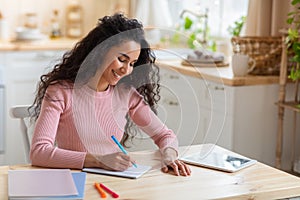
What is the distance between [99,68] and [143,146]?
0.32m

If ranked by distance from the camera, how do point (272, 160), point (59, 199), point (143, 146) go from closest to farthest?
point (59, 199) → point (143, 146) → point (272, 160)

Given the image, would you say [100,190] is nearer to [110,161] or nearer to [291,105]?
[110,161]

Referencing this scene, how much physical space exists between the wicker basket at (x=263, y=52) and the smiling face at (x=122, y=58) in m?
1.51

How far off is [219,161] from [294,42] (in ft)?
3.71

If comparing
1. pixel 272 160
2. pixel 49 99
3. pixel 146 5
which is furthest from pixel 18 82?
pixel 49 99

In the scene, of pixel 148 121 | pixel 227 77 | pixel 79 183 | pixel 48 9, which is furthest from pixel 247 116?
pixel 48 9

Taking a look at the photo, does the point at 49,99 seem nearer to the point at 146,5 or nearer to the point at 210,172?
the point at 210,172

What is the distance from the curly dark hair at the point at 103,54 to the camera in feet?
6.42

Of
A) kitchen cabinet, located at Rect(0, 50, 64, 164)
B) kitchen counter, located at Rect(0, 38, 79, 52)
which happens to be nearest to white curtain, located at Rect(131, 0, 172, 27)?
kitchen counter, located at Rect(0, 38, 79, 52)

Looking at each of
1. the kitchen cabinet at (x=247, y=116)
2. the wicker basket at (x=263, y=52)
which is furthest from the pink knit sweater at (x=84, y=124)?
the wicker basket at (x=263, y=52)

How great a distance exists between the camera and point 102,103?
2.04 m

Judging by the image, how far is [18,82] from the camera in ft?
13.8

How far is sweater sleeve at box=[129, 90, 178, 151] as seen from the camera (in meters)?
2.10

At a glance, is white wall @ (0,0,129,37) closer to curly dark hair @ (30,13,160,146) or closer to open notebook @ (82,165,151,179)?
curly dark hair @ (30,13,160,146)
